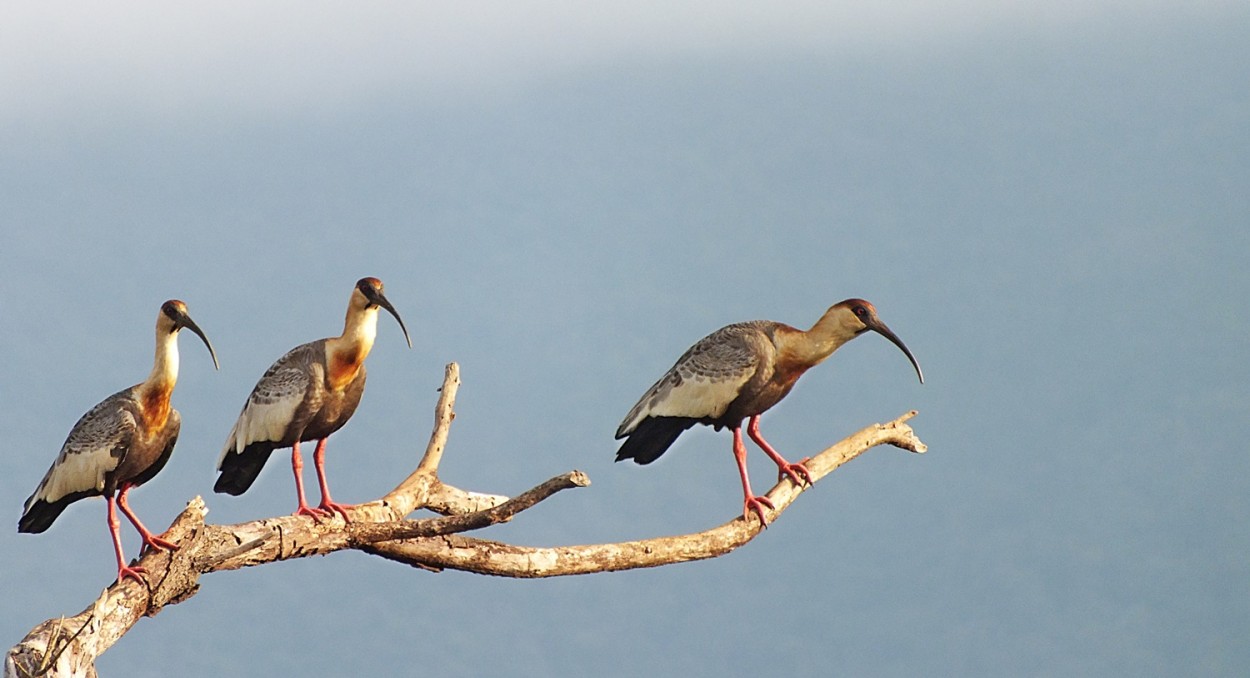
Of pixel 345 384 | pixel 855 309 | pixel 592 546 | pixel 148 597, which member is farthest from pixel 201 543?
pixel 855 309

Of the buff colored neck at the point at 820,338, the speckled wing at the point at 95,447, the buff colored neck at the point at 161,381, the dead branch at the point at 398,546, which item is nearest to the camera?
the dead branch at the point at 398,546

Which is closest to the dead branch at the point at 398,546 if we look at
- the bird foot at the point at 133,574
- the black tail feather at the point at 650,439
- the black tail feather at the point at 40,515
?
the bird foot at the point at 133,574

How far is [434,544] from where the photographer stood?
26.4 ft

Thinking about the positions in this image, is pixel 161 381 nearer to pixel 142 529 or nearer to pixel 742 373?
pixel 142 529

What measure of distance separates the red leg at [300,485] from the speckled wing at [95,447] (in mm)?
938

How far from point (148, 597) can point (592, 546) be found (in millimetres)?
2179

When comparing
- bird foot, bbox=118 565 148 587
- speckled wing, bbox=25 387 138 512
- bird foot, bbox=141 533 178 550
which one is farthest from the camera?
speckled wing, bbox=25 387 138 512

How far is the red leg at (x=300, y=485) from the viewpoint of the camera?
8.31 meters

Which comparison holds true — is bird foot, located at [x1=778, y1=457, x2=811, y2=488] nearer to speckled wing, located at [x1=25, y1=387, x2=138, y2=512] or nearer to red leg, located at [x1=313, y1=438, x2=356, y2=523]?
red leg, located at [x1=313, y1=438, x2=356, y2=523]

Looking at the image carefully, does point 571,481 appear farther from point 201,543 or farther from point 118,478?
point 118,478

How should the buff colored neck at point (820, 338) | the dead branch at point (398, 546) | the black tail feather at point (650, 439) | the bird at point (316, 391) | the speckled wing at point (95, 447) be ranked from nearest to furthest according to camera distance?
the dead branch at point (398, 546) → the speckled wing at point (95, 447) → the bird at point (316, 391) → the buff colored neck at point (820, 338) → the black tail feather at point (650, 439)

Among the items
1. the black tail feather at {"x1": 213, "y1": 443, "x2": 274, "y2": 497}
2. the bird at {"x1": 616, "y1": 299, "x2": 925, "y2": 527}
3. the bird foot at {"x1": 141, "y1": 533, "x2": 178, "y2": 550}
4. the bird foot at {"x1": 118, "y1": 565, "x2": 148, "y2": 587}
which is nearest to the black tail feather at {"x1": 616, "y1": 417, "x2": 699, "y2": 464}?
the bird at {"x1": 616, "y1": 299, "x2": 925, "y2": 527}

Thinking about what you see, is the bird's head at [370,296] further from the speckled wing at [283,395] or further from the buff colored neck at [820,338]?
the buff colored neck at [820,338]

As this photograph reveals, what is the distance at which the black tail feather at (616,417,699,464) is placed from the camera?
8.87 metres
